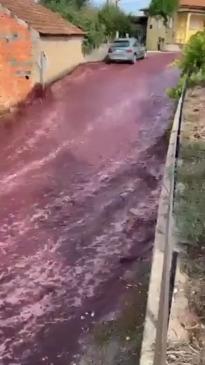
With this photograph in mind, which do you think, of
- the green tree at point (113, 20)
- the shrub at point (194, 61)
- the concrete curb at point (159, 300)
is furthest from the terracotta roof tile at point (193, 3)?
the concrete curb at point (159, 300)

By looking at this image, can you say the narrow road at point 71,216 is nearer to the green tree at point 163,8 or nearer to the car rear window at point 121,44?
the car rear window at point 121,44

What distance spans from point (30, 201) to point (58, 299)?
391 centimetres

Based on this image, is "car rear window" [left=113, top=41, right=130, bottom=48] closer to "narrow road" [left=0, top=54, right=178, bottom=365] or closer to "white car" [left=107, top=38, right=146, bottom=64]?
"white car" [left=107, top=38, right=146, bottom=64]

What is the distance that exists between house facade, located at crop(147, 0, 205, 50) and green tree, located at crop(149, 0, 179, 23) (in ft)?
1.67

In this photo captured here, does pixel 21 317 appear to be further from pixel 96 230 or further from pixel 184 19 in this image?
pixel 184 19

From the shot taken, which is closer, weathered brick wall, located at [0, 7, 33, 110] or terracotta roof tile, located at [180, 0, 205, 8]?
weathered brick wall, located at [0, 7, 33, 110]

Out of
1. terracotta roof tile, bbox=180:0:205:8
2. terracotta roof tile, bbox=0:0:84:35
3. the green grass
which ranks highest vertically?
terracotta roof tile, bbox=180:0:205:8

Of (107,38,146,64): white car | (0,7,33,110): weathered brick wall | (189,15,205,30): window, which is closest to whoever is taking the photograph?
(0,7,33,110): weathered brick wall

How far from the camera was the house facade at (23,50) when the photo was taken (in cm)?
1852

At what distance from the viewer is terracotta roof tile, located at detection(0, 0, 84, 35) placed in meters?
20.7

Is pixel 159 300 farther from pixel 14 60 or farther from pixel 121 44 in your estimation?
pixel 121 44

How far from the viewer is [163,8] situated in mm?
47094

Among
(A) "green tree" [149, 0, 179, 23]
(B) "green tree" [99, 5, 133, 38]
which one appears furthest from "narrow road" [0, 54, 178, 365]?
(A) "green tree" [149, 0, 179, 23]

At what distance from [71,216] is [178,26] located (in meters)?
43.9
